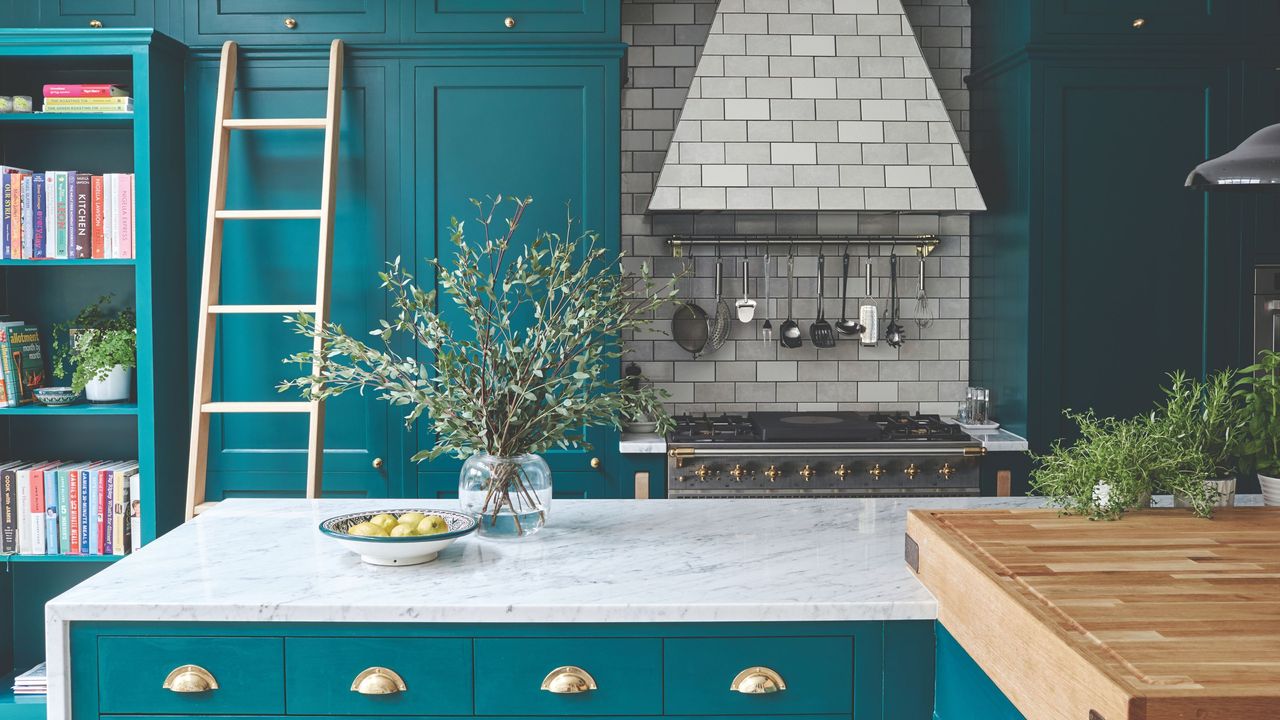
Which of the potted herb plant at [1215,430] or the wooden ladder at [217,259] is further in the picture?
the wooden ladder at [217,259]

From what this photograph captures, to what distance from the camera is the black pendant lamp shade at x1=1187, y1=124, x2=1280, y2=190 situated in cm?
187

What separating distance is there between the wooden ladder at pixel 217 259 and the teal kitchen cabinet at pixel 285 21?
93 millimetres

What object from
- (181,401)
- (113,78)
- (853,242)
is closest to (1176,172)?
(853,242)

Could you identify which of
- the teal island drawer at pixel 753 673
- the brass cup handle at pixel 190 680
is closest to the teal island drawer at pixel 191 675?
the brass cup handle at pixel 190 680

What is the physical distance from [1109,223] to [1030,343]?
0.55 metres

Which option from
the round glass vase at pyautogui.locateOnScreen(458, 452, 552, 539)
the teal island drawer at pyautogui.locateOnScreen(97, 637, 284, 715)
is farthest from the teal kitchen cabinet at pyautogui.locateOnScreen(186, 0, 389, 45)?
the teal island drawer at pyautogui.locateOnScreen(97, 637, 284, 715)

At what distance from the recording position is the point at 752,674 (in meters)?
1.73

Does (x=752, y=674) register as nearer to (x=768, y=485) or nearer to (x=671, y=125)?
(x=768, y=485)

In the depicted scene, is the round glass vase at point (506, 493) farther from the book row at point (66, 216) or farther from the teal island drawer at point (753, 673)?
the book row at point (66, 216)

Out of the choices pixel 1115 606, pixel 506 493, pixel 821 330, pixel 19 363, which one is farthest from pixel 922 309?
pixel 19 363

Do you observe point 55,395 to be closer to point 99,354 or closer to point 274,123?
point 99,354

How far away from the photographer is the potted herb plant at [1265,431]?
6.72 feet

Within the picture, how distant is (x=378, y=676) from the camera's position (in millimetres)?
1716

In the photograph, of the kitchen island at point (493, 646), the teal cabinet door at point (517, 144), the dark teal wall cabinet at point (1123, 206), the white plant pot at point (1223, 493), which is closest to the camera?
the kitchen island at point (493, 646)
